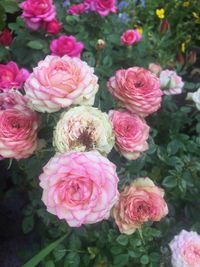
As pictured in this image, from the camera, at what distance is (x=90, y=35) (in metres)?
1.71

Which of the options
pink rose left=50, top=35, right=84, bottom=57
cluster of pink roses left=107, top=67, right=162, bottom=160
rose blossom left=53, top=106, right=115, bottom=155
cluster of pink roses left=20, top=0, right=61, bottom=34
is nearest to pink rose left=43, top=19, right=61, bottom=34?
cluster of pink roses left=20, top=0, right=61, bottom=34

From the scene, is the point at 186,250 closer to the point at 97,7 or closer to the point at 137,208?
the point at 137,208

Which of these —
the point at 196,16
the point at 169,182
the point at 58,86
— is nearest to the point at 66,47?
the point at 58,86

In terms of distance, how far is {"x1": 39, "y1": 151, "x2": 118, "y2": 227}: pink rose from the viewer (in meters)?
0.92

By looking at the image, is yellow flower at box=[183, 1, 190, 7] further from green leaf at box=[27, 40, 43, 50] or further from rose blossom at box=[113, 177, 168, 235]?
rose blossom at box=[113, 177, 168, 235]

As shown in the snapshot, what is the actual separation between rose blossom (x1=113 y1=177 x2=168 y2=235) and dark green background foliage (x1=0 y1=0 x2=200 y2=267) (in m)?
0.06

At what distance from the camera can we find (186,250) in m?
1.19

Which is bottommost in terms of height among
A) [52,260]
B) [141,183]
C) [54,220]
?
[52,260]

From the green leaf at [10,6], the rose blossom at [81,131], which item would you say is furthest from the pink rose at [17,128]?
the green leaf at [10,6]

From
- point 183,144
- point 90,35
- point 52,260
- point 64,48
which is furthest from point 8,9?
point 52,260

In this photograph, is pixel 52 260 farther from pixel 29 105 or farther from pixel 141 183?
pixel 29 105

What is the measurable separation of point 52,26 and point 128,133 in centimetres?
54

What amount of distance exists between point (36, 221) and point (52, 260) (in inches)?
11.3

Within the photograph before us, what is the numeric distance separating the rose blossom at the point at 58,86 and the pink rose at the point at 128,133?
0.38 ft
